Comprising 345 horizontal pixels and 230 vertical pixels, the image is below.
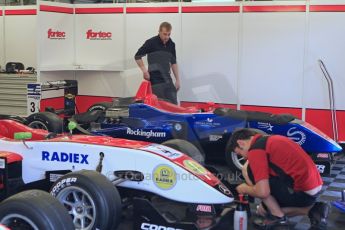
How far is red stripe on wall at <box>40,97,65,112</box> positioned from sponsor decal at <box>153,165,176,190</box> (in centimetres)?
490

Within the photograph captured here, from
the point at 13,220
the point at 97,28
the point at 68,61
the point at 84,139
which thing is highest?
the point at 97,28

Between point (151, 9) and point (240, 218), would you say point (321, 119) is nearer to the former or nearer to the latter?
point (151, 9)

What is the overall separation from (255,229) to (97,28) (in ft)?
18.3

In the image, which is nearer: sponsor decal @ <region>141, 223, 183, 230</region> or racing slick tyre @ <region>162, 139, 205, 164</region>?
Result: sponsor decal @ <region>141, 223, 183, 230</region>

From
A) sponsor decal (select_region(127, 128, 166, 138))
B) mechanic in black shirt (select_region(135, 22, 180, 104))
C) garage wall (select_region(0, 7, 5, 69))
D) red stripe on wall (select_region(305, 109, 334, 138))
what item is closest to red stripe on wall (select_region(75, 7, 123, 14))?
mechanic in black shirt (select_region(135, 22, 180, 104))

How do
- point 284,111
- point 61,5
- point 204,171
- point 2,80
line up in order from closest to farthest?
1. point 204,171
2. point 284,111
3. point 61,5
4. point 2,80

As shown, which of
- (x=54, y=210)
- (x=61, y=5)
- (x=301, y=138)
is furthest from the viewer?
(x=61, y=5)

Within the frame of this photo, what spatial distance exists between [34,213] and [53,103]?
578 cm

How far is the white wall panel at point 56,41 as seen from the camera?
7.81 m

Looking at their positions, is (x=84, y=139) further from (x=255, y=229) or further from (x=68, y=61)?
(x=68, y=61)

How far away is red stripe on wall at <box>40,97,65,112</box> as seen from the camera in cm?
807

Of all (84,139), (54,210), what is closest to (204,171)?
(84,139)

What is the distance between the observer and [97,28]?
28.2 feet

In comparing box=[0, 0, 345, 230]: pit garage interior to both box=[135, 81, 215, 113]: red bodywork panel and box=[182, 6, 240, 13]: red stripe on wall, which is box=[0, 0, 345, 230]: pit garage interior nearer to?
box=[182, 6, 240, 13]: red stripe on wall
